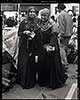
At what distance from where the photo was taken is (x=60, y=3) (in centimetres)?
478

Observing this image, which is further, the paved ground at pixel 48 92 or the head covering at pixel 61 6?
the paved ground at pixel 48 92

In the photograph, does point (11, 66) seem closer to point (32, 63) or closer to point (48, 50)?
point (32, 63)

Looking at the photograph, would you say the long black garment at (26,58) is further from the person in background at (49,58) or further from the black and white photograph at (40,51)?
the person in background at (49,58)

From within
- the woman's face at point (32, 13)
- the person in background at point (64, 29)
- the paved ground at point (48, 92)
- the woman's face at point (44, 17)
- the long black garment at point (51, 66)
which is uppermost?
the woman's face at point (32, 13)

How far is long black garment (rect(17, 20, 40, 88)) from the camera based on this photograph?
193 inches

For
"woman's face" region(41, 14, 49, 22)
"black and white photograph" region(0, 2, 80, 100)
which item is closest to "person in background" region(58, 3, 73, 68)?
"black and white photograph" region(0, 2, 80, 100)

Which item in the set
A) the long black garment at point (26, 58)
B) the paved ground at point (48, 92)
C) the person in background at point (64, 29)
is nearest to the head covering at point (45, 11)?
the person in background at point (64, 29)

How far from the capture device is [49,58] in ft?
16.3

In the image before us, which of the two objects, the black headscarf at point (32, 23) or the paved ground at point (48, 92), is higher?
the black headscarf at point (32, 23)

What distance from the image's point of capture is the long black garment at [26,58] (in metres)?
4.91

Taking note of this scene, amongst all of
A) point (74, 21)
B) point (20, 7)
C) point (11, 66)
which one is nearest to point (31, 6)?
point (20, 7)

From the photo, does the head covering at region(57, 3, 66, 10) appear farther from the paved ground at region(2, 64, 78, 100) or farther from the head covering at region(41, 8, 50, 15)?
the paved ground at region(2, 64, 78, 100)

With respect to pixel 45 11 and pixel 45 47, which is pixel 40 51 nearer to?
pixel 45 47

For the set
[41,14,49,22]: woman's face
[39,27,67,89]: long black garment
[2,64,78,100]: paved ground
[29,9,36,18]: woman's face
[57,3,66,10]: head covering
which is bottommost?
[2,64,78,100]: paved ground
